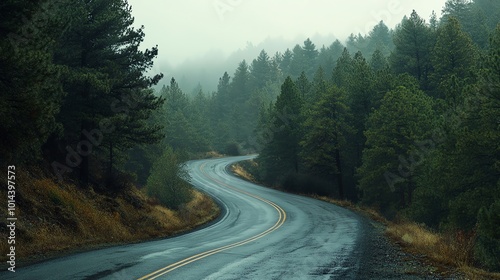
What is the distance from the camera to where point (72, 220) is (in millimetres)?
16422

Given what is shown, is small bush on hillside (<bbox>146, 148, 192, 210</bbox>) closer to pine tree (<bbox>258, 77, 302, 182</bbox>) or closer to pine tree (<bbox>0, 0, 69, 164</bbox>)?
pine tree (<bbox>0, 0, 69, 164</bbox>)

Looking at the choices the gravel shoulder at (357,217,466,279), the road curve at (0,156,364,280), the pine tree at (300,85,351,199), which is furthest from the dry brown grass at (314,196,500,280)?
the pine tree at (300,85,351,199)

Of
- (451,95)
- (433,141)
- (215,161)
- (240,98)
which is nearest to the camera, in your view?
(451,95)

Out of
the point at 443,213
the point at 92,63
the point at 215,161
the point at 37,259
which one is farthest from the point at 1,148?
the point at 215,161

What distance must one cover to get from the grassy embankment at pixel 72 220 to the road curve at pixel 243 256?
1.69m

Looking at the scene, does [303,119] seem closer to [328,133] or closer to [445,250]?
[328,133]

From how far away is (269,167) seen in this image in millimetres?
53250

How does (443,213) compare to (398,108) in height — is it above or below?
below

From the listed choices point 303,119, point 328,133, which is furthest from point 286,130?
point 328,133

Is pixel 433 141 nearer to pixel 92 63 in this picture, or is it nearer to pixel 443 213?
pixel 443 213

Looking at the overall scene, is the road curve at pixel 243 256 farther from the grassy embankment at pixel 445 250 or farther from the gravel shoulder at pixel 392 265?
the grassy embankment at pixel 445 250

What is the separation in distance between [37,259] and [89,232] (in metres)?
5.10

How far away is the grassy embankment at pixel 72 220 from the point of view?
44.2ft

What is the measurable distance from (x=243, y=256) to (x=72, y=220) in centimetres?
803
